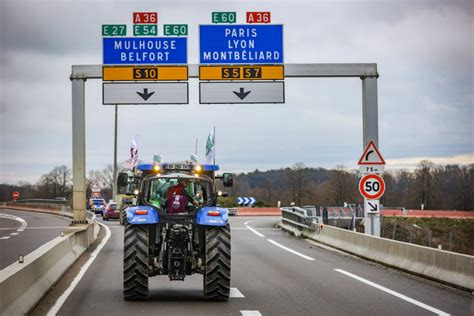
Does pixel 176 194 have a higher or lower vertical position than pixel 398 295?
higher

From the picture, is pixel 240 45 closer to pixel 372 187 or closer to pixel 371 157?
pixel 371 157

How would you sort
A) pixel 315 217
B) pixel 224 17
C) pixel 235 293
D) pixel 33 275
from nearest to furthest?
pixel 33 275
pixel 235 293
pixel 224 17
pixel 315 217

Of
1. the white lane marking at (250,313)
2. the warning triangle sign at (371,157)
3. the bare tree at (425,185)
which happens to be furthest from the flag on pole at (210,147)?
the bare tree at (425,185)

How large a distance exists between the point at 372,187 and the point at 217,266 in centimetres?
1065

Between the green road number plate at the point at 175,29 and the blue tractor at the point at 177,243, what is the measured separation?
44.8 ft

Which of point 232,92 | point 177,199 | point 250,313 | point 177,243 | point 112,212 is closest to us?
point 250,313

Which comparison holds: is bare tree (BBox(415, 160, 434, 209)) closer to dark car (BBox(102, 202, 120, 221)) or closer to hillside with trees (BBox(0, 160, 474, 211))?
hillside with trees (BBox(0, 160, 474, 211))

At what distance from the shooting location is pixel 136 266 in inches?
530

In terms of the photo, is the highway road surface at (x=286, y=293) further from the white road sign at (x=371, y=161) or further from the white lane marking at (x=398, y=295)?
the white road sign at (x=371, y=161)

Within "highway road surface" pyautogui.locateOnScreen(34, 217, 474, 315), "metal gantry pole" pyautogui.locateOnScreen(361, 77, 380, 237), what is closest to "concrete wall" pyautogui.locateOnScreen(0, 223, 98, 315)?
"highway road surface" pyautogui.locateOnScreen(34, 217, 474, 315)

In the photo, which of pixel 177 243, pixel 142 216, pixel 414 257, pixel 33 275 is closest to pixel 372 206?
pixel 414 257

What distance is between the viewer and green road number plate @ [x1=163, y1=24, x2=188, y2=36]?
2742 cm

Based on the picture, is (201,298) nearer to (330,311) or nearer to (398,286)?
(330,311)

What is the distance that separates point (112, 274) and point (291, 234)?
66.6 feet
